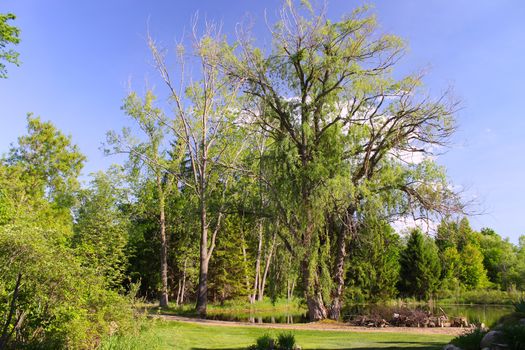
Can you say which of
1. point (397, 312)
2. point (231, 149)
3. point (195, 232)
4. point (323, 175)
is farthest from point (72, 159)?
point (397, 312)

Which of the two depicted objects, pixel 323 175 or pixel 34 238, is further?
pixel 323 175

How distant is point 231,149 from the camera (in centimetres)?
2594

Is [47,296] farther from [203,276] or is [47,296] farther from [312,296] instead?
[203,276]

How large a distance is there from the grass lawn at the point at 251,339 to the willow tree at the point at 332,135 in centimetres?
432

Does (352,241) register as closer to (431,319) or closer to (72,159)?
(431,319)

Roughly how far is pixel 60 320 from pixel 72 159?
2452cm

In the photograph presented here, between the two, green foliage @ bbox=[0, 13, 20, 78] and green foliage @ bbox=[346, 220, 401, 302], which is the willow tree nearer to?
green foliage @ bbox=[346, 220, 401, 302]

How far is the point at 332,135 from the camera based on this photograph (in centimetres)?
1827

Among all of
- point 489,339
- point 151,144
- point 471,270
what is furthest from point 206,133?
point 471,270

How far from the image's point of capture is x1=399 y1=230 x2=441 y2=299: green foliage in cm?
4031

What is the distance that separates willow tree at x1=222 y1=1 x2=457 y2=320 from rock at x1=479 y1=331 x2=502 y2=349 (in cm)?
920

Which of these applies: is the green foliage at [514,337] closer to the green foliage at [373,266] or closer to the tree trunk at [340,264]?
the tree trunk at [340,264]

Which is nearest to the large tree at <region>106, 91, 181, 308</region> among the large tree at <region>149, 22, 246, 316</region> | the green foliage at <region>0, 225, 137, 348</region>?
the large tree at <region>149, 22, 246, 316</region>

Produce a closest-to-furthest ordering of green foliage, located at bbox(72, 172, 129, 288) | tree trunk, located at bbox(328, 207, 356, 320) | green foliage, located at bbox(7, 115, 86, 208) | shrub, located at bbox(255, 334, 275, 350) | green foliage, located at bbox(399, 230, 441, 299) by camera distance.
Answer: shrub, located at bbox(255, 334, 275, 350) < tree trunk, located at bbox(328, 207, 356, 320) < green foliage, located at bbox(72, 172, 129, 288) < green foliage, located at bbox(7, 115, 86, 208) < green foliage, located at bbox(399, 230, 441, 299)
